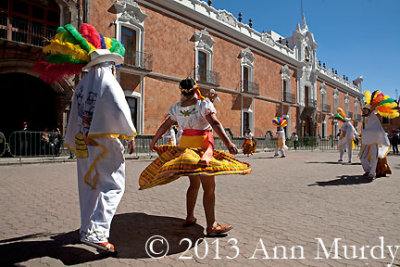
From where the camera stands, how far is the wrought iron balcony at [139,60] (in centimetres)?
1612

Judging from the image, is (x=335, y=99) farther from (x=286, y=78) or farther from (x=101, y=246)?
(x=101, y=246)

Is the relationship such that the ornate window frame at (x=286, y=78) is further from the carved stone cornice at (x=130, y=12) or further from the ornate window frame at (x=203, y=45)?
→ the carved stone cornice at (x=130, y=12)

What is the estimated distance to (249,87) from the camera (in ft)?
78.7

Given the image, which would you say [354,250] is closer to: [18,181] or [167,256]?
[167,256]

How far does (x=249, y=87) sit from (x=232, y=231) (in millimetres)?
21908

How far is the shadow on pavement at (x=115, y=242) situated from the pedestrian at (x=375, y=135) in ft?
18.5

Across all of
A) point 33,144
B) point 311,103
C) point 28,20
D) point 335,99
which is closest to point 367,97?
point 33,144

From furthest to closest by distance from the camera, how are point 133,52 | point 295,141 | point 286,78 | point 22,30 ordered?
point 286,78 < point 295,141 < point 133,52 < point 22,30

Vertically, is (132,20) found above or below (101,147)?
above

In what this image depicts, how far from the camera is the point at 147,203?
430 cm

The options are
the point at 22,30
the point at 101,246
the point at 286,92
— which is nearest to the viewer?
the point at 101,246

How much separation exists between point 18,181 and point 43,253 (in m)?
4.78

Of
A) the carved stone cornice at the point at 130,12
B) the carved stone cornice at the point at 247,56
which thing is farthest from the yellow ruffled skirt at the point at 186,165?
the carved stone cornice at the point at 247,56

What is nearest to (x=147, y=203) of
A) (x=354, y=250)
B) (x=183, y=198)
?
(x=183, y=198)
